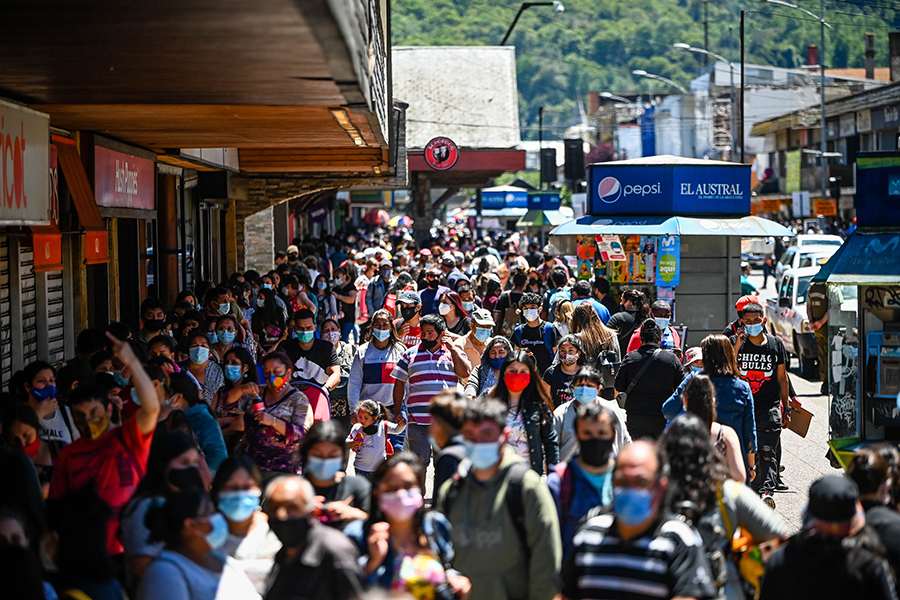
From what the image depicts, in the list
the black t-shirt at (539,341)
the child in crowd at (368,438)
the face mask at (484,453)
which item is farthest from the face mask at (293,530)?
the black t-shirt at (539,341)

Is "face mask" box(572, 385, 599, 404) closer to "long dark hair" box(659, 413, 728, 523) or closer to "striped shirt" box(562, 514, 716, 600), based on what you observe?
"long dark hair" box(659, 413, 728, 523)

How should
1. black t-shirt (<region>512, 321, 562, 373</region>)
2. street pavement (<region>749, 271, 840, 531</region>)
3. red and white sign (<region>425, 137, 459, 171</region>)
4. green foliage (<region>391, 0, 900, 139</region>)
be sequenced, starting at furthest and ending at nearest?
green foliage (<region>391, 0, 900, 139</region>), red and white sign (<region>425, 137, 459, 171</region>), black t-shirt (<region>512, 321, 562, 373</region>), street pavement (<region>749, 271, 840, 531</region>)

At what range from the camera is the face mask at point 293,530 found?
14.7ft

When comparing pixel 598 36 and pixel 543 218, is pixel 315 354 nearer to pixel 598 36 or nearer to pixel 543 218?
pixel 543 218

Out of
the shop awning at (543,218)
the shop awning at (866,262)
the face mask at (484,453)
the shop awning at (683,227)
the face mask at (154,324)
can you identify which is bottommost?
the face mask at (484,453)

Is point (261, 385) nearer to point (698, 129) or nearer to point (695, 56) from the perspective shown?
point (698, 129)

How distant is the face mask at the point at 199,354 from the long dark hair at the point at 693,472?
14.0 ft

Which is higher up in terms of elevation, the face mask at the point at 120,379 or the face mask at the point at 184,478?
the face mask at the point at 120,379

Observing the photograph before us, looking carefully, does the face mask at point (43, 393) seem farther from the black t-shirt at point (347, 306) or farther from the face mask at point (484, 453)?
the black t-shirt at point (347, 306)

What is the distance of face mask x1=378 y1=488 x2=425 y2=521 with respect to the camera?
15.1 ft

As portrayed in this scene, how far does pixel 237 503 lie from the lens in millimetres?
4766

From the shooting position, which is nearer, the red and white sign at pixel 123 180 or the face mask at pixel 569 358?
the face mask at pixel 569 358

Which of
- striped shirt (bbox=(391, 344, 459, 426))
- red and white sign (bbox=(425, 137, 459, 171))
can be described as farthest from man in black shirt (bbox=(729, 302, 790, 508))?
red and white sign (bbox=(425, 137, 459, 171))

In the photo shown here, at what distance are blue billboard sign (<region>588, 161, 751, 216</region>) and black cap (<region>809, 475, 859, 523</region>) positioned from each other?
39.6 feet
